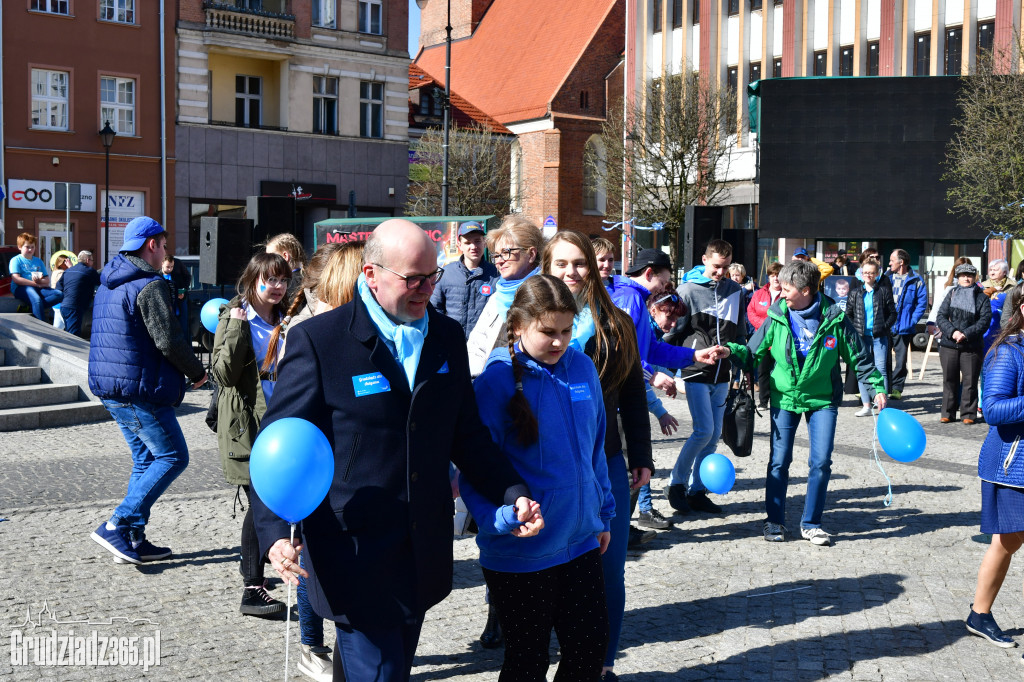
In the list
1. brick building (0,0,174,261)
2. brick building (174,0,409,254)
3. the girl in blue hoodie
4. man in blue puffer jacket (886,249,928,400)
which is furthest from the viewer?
brick building (174,0,409,254)

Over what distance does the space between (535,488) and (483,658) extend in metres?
1.67

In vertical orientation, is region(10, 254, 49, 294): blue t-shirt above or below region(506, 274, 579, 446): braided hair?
above

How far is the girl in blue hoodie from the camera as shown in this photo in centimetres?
367

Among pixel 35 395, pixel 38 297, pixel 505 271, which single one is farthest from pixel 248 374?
pixel 38 297

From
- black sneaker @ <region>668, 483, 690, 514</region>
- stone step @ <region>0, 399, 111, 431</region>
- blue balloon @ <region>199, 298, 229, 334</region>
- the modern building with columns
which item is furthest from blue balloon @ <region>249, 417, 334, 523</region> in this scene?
the modern building with columns

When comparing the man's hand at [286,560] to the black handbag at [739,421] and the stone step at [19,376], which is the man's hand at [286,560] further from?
the stone step at [19,376]

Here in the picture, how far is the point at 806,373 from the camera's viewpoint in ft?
23.5

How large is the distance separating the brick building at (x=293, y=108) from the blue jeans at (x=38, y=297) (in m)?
16.9

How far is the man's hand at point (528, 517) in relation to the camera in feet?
11.0

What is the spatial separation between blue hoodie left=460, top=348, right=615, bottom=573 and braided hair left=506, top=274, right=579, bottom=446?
3 centimetres

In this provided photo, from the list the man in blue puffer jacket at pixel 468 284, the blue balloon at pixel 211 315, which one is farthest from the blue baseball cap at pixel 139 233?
the man in blue puffer jacket at pixel 468 284

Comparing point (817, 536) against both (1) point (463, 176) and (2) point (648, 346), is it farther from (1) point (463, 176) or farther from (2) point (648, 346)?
(1) point (463, 176)

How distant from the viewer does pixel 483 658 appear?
16.6 feet

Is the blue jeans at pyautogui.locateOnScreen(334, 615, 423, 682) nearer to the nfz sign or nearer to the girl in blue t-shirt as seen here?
the girl in blue t-shirt
